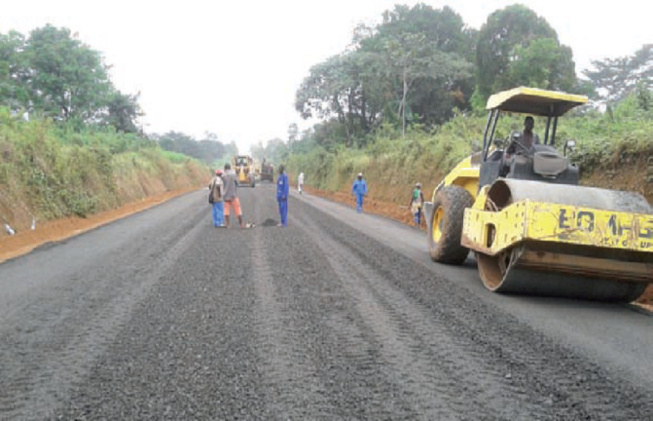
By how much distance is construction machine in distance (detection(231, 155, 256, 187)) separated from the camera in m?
41.7

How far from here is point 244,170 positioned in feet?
139

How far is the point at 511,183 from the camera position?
6.26m

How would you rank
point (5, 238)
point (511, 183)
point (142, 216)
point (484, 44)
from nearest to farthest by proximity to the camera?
point (511, 183) → point (5, 238) → point (142, 216) → point (484, 44)

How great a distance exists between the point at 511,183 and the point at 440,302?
165 centimetres

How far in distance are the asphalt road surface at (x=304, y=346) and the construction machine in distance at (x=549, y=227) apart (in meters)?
0.31

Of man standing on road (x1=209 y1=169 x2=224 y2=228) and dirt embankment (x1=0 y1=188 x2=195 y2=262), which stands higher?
man standing on road (x1=209 y1=169 x2=224 y2=228)

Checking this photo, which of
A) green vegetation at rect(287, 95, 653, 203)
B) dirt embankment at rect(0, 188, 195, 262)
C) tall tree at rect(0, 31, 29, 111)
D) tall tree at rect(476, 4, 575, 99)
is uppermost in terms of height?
tall tree at rect(476, 4, 575, 99)

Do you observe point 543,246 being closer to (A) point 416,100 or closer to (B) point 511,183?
(B) point 511,183

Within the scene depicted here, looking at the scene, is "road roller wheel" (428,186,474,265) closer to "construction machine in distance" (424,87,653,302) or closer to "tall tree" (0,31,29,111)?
"construction machine in distance" (424,87,653,302)

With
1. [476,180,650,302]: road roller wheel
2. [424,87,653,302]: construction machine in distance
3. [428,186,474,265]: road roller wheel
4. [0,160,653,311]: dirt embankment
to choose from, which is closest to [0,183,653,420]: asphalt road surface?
[476,180,650,302]: road roller wheel

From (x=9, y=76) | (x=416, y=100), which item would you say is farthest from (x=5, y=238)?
(x=416, y=100)

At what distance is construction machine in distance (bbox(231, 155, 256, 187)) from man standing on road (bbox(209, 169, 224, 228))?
27.2 m

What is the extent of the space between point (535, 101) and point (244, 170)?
35.9 m

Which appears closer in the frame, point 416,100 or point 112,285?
point 112,285
